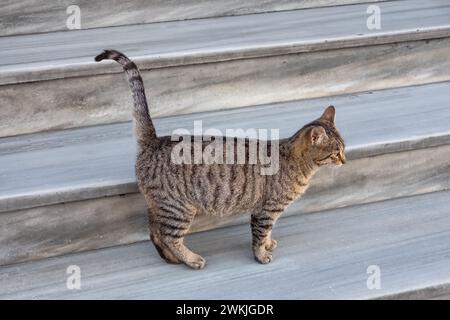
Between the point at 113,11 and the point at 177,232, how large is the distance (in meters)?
1.07

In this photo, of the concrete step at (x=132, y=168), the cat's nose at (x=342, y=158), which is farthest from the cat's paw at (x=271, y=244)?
the cat's nose at (x=342, y=158)

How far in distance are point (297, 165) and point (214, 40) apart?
692mm

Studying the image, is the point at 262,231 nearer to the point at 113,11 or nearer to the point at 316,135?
the point at 316,135

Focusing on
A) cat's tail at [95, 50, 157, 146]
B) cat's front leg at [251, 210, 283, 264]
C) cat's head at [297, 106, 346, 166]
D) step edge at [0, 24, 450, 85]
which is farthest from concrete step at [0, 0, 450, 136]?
cat's front leg at [251, 210, 283, 264]

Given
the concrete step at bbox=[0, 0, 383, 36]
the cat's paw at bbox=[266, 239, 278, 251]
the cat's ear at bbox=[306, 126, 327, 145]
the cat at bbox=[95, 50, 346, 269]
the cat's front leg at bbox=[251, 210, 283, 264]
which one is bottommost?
the cat's paw at bbox=[266, 239, 278, 251]

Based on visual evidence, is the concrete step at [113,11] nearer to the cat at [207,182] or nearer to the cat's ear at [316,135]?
the cat at [207,182]

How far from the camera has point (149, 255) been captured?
210 cm

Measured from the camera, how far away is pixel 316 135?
2.00 m

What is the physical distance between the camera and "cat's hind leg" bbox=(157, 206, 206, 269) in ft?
6.59

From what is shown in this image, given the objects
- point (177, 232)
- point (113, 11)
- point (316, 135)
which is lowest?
point (177, 232)

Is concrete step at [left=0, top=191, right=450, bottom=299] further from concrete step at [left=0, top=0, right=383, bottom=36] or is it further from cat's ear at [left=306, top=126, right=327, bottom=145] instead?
concrete step at [left=0, top=0, right=383, bottom=36]

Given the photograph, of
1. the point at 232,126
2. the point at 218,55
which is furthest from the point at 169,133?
the point at 218,55
